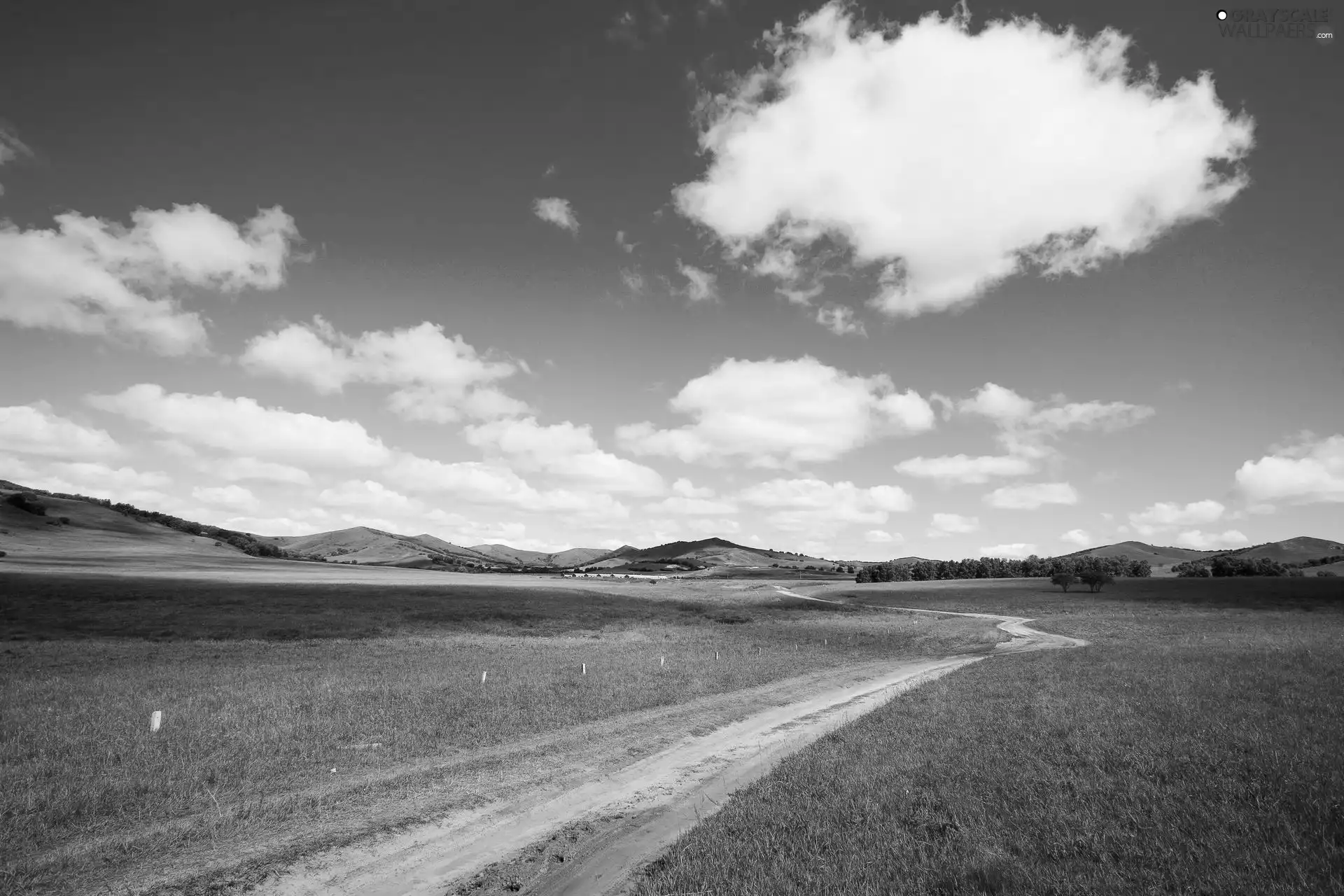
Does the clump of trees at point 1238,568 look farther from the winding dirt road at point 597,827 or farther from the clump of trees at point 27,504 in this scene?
the clump of trees at point 27,504

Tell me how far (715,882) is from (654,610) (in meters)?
74.2

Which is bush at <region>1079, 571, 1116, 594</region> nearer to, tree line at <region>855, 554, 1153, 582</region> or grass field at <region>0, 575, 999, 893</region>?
tree line at <region>855, 554, 1153, 582</region>

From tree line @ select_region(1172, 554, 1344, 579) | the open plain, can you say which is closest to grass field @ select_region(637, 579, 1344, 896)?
the open plain

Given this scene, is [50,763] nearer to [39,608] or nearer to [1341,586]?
[39,608]

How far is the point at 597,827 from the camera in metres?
13.2

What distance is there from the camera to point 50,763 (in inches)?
630

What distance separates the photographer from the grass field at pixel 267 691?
13.3 meters

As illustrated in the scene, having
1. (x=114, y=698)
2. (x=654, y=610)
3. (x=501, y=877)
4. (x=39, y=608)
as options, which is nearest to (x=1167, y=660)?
(x=501, y=877)

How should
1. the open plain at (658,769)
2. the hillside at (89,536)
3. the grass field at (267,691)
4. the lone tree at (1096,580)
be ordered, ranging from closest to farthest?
the open plain at (658,769) < the grass field at (267,691) < the lone tree at (1096,580) < the hillside at (89,536)

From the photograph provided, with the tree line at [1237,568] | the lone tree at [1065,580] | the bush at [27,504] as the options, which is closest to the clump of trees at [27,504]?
the bush at [27,504]

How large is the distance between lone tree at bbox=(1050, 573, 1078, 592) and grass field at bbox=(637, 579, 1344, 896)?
105m

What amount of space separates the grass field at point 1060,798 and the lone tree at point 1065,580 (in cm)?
10495

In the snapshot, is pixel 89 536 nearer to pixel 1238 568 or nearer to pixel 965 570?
pixel 965 570

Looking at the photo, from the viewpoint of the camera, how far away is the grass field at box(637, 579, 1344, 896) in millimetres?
9086
